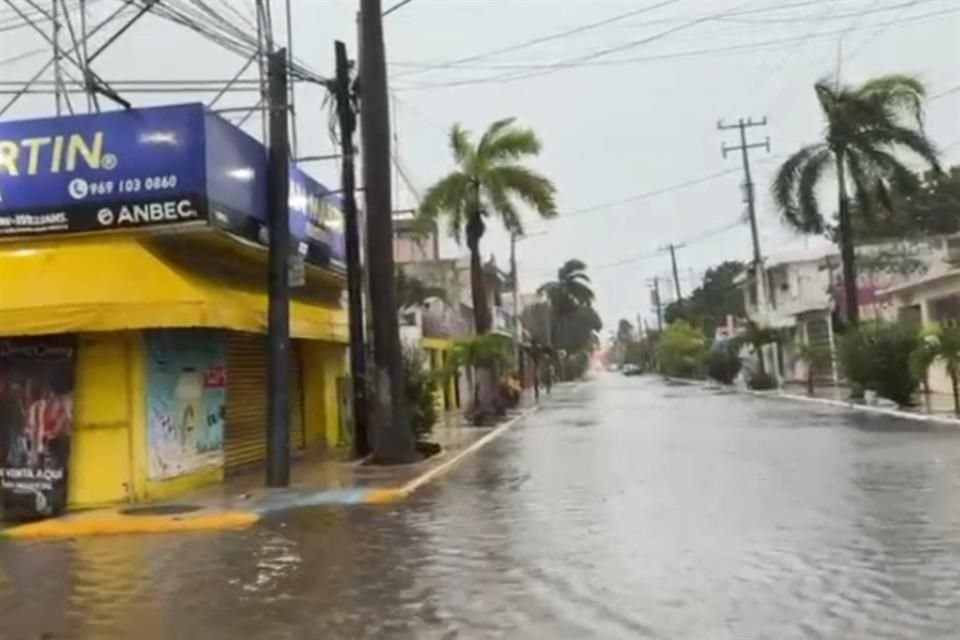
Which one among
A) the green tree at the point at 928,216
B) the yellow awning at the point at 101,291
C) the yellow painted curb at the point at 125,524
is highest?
the green tree at the point at 928,216

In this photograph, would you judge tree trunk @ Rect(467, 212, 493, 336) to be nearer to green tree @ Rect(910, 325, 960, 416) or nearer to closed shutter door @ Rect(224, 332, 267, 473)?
green tree @ Rect(910, 325, 960, 416)

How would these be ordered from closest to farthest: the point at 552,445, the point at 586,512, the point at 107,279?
the point at 586,512 < the point at 107,279 < the point at 552,445

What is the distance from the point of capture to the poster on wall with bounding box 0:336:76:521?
1573 cm

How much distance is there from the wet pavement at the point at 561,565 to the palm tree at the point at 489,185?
790 inches

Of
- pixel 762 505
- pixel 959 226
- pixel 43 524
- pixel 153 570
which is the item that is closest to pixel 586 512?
pixel 762 505

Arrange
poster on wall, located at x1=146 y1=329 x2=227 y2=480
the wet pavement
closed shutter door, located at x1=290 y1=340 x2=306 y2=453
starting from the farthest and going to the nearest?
closed shutter door, located at x1=290 y1=340 x2=306 y2=453, poster on wall, located at x1=146 y1=329 x2=227 y2=480, the wet pavement

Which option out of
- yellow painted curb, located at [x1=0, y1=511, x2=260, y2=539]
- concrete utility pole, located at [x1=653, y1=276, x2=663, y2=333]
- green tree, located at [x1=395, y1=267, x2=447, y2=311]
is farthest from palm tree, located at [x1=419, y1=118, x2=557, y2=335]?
concrete utility pole, located at [x1=653, y1=276, x2=663, y2=333]

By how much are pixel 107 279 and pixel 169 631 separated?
27.2 ft

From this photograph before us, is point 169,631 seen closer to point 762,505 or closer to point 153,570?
point 153,570

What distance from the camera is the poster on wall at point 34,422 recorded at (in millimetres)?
15727

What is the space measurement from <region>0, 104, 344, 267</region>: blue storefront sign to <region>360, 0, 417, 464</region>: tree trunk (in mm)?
4577

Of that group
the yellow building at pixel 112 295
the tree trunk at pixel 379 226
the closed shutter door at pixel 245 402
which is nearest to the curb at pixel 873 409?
the tree trunk at pixel 379 226

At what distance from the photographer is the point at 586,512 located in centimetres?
1375

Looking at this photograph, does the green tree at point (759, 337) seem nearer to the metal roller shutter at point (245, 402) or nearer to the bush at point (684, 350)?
the bush at point (684, 350)
